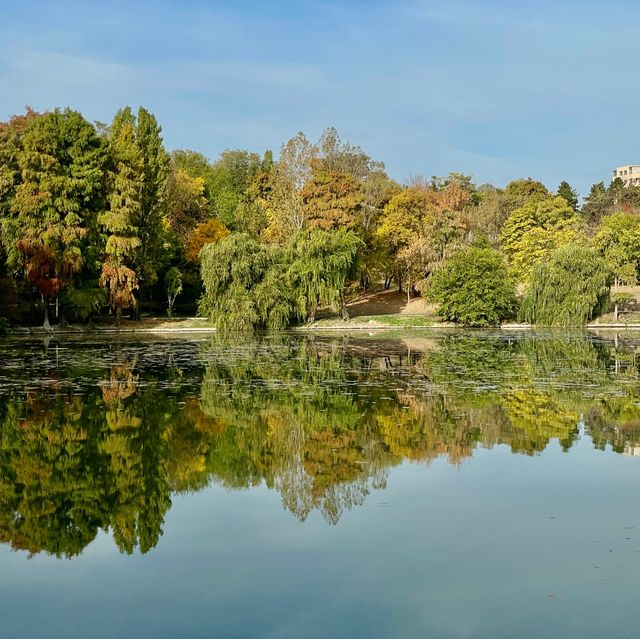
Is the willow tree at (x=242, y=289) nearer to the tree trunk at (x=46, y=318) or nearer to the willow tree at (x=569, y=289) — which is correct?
the tree trunk at (x=46, y=318)

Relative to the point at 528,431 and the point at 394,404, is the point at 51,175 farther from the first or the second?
the point at 528,431

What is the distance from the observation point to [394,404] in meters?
17.4

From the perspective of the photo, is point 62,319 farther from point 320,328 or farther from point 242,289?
point 320,328

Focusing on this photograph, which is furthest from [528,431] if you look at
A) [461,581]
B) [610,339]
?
[610,339]

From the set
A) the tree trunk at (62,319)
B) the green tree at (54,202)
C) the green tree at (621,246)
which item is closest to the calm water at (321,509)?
the green tree at (54,202)

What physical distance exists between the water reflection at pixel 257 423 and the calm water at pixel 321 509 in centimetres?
6

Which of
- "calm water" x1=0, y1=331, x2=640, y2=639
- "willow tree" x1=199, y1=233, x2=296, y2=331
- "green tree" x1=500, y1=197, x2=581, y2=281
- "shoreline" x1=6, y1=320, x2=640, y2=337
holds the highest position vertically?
"green tree" x1=500, y1=197, x2=581, y2=281

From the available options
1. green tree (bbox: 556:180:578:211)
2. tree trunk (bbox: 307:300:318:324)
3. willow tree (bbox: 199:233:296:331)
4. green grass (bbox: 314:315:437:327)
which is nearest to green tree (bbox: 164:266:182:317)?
willow tree (bbox: 199:233:296:331)

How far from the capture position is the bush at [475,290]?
46719 millimetres

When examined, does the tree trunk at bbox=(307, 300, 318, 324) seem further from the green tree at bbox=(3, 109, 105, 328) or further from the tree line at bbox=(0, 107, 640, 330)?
the green tree at bbox=(3, 109, 105, 328)

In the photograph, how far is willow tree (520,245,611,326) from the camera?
4519 cm

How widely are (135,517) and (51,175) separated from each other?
36.0 meters

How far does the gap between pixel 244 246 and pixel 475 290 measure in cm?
1310

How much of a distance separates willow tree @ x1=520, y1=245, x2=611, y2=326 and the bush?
5.50ft
